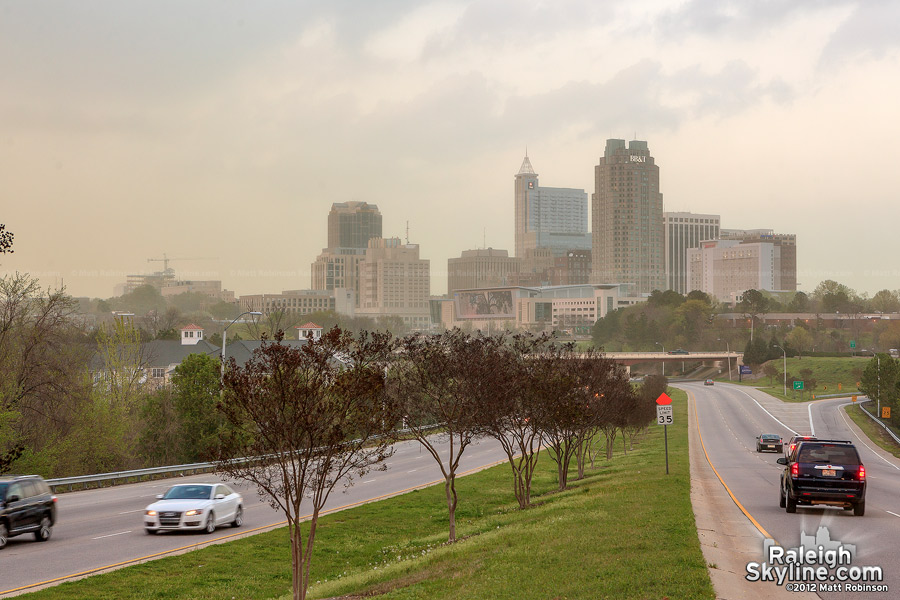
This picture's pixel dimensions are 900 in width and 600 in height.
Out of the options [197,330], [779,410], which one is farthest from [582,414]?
[197,330]

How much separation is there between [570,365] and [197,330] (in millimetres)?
92772

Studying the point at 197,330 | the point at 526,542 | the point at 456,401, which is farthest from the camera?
the point at 197,330

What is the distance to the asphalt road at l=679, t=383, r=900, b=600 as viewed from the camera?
61.9ft

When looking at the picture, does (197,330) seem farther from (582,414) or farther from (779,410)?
(582,414)

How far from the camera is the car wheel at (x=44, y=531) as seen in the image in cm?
2489

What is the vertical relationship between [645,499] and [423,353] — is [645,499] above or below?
below

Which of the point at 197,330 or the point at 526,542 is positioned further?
the point at 197,330

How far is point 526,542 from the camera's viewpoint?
63.6ft

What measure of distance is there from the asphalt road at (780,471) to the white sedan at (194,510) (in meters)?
14.6

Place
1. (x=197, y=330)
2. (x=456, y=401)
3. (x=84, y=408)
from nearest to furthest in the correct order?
1. (x=456, y=401)
2. (x=84, y=408)
3. (x=197, y=330)

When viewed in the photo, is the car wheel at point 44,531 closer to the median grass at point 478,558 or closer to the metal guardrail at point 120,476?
the median grass at point 478,558

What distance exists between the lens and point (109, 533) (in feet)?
87.5

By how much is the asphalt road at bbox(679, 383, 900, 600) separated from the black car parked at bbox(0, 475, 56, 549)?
1790 cm

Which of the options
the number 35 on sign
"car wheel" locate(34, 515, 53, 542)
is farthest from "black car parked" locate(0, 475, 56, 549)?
the number 35 on sign
